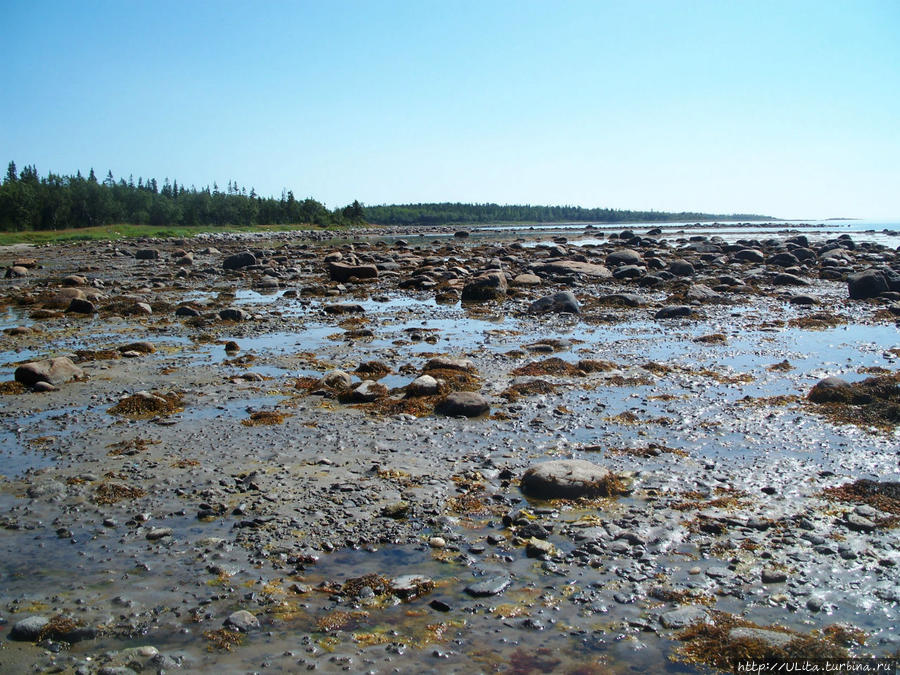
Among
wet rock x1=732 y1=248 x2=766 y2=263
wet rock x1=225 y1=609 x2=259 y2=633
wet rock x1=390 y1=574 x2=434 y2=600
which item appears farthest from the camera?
wet rock x1=732 y1=248 x2=766 y2=263

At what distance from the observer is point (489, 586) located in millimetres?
4996

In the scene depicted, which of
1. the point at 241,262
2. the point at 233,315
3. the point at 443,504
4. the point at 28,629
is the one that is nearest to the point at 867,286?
the point at 233,315

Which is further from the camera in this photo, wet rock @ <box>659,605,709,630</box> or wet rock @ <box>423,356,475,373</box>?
wet rock @ <box>423,356,475,373</box>

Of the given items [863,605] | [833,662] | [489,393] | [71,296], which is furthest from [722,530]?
[71,296]

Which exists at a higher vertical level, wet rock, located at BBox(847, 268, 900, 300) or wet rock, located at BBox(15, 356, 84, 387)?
wet rock, located at BBox(847, 268, 900, 300)

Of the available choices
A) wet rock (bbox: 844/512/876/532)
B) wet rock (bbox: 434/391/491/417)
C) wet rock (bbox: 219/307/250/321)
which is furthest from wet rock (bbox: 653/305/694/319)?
wet rock (bbox: 844/512/876/532)

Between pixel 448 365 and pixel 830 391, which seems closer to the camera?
pixel 830 391

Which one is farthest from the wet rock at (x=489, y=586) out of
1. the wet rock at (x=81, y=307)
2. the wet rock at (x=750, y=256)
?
the wet rock at (x=750, y=256)

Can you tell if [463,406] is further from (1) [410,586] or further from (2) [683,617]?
(2) [683,617]

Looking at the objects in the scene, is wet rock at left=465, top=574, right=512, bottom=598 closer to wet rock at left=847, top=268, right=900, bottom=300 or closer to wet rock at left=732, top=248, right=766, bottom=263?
wet rock at left=847, top=268, right=900, bottom=300

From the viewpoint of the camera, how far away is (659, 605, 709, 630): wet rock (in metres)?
4.52

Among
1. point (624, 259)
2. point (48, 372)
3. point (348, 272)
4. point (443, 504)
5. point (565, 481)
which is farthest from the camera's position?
point (624, 259)

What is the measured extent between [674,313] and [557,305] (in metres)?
3.58

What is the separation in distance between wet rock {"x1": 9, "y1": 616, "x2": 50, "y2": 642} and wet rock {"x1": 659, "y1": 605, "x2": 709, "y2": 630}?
450 cm
